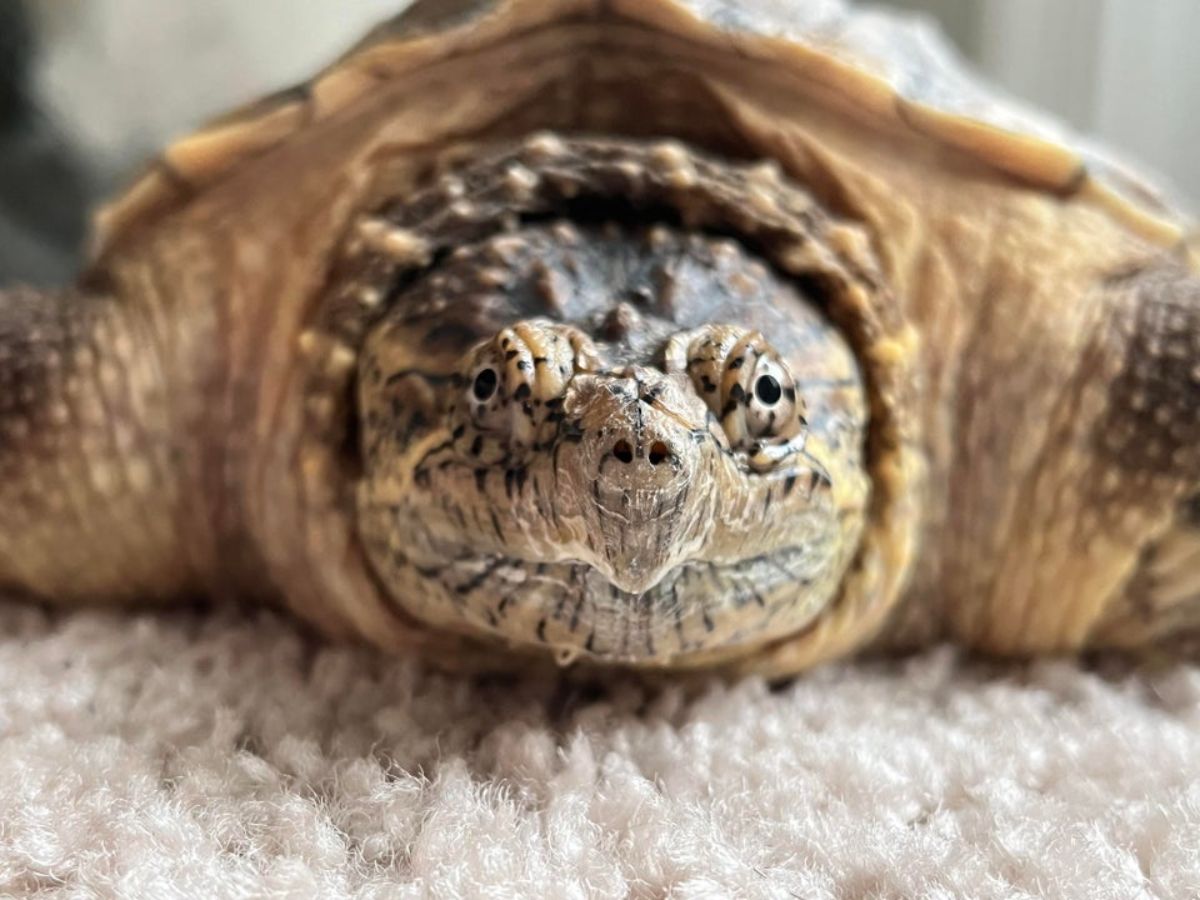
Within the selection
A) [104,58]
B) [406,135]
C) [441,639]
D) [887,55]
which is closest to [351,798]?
[441,639]

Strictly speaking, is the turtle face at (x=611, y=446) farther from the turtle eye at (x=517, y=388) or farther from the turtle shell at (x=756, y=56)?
the turtle shell at (x=756, y=56)

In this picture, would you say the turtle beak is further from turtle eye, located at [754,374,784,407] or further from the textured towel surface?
the textured towel surface

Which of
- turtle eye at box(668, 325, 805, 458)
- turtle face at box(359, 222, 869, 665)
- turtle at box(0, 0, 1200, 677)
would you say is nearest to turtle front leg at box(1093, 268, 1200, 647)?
turtle at box(0, 0, 1200, 677)

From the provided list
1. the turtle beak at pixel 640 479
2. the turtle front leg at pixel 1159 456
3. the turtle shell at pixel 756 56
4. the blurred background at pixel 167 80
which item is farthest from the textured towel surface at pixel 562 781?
the blurred background at pixel 167 80

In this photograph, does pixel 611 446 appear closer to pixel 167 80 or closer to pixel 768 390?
pixel 768 390

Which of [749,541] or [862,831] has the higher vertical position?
[749,541]

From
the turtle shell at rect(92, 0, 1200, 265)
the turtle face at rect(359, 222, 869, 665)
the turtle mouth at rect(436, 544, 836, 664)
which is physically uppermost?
the turtle shell at rect(92, 0, 1200, 265)

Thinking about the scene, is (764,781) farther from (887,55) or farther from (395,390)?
(887,55)

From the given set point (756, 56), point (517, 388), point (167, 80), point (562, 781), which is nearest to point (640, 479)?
point (517, 388)
